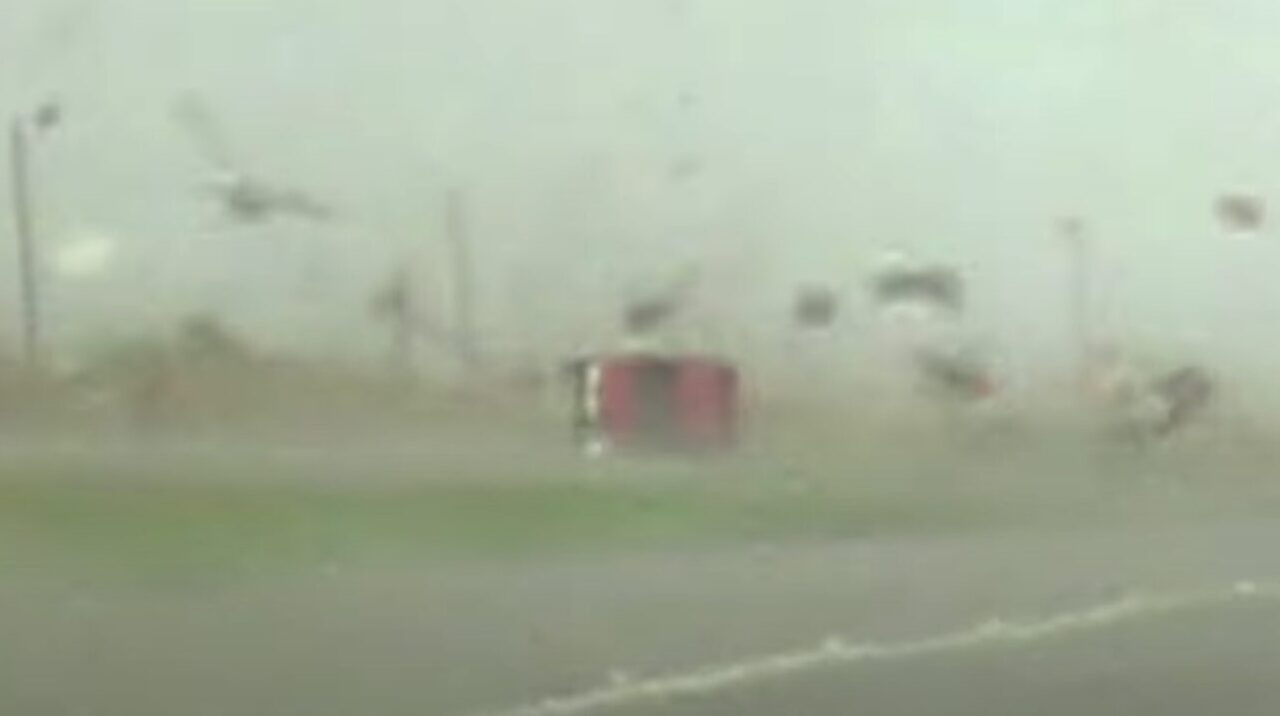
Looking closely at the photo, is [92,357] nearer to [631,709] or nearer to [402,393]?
[402,393]

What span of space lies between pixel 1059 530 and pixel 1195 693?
0.37m

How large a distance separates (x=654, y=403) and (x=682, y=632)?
1.33 feet

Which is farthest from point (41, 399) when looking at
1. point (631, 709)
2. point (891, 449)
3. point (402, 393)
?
point (891, 449)

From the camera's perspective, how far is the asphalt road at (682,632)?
355cm

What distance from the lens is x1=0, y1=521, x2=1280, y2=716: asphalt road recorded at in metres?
3.55

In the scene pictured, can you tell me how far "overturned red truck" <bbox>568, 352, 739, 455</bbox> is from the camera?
12.6 feet

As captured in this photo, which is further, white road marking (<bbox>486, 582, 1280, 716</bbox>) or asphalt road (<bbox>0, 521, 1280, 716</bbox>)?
white road marking (<bbox>486, 582, 1280, 716</bbox>)

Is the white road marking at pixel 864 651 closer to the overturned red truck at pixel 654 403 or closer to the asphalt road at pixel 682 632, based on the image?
the asphalt road at pixel 682 632

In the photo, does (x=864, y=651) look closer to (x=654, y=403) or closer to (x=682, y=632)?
(x=682, y=632)

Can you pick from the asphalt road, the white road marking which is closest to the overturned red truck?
the asphalt road

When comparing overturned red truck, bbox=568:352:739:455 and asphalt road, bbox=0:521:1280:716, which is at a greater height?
overturned red truck, bbox=568:352:739:455

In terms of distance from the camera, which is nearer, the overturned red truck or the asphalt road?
the asphalt road

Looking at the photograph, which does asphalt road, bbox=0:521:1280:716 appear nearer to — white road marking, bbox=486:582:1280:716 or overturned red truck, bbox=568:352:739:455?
white road marking, bbox=486:582:1280:716

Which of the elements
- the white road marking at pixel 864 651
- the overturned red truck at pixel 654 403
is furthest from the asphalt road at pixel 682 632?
the overturned red truck at pixel 654 403
